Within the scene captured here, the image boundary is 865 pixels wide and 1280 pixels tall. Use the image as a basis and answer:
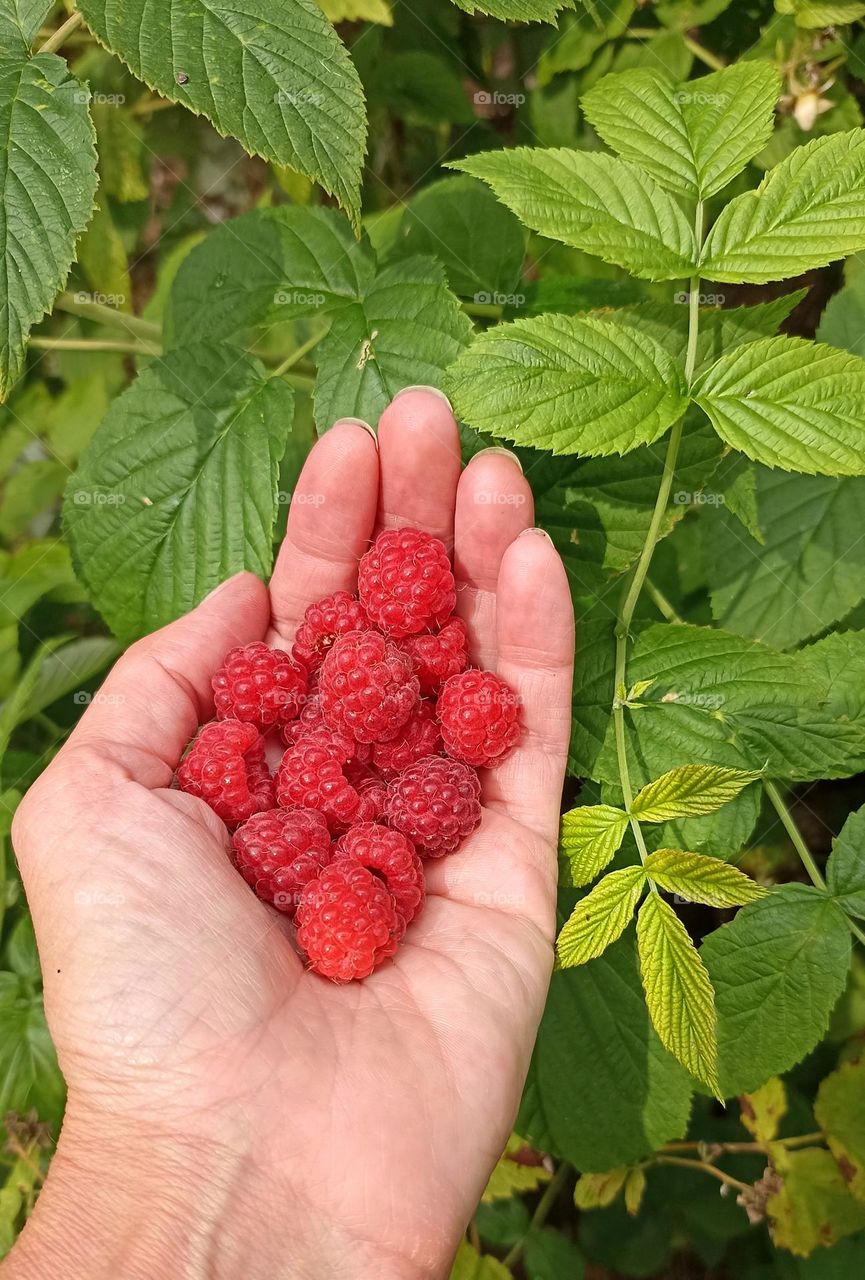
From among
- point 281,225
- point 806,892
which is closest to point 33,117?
point 281,225

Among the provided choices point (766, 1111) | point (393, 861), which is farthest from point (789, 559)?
point (766, 1111)

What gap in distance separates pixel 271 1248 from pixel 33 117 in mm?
2129

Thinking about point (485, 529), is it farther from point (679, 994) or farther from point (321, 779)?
point (679, 994)

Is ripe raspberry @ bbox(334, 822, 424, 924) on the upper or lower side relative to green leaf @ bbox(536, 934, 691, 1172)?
upper

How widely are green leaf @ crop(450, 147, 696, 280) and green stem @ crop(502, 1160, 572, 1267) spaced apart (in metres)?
2.55

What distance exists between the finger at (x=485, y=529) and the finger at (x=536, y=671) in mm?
101

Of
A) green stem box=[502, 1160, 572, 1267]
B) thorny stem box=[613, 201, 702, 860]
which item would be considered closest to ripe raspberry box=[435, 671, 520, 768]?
thorny stem box=[613, 201, 702, 860]

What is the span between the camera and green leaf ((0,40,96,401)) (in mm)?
1824

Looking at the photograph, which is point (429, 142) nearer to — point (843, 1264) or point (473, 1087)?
point (473, 1087)

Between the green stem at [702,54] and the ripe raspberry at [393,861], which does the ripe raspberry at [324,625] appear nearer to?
the ripe raspberry at [393,861]

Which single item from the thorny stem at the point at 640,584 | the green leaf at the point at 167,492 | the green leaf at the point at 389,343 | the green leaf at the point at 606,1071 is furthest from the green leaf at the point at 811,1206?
the green leaf at the point at 389,343

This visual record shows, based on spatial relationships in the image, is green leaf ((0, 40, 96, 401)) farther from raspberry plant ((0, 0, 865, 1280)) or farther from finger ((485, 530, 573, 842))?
finger ((485, 530, 573, 842))

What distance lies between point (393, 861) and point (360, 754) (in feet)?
1.05

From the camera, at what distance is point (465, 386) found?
75.9 inches
